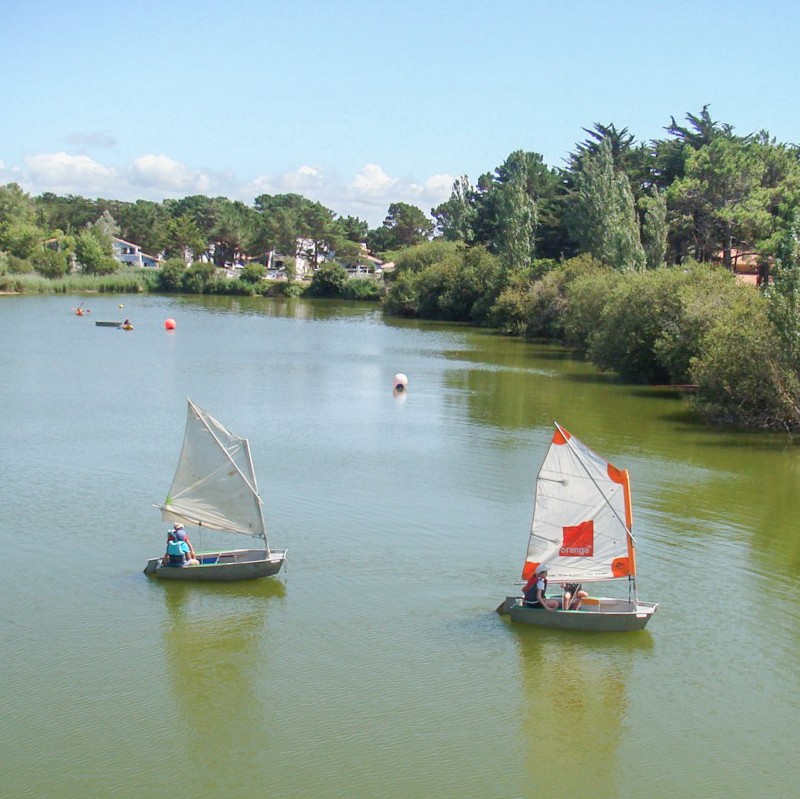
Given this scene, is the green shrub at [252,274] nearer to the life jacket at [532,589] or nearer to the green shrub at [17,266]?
the green shrub at [17,266]

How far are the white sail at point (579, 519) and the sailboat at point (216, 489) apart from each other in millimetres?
6509

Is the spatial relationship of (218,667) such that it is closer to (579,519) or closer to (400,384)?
(579,519)

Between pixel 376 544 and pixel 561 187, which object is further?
pixel 561 187

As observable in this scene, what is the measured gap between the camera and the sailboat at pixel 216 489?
2491cm

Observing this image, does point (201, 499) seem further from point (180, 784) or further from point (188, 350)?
point (188, 350)

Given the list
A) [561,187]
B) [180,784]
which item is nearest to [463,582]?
[180,784]

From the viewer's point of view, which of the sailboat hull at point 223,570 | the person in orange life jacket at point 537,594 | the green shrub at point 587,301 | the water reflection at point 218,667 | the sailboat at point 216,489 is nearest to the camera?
the water reflection at point 218,667

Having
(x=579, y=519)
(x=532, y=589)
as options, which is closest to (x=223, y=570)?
(x=532, y=589)

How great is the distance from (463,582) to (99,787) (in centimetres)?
1050

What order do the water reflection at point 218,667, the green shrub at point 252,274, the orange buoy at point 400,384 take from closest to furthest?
1. the water reflection at point 218,667
2. the orange buoy at point 400,384
3. the green shrub at point 252,274

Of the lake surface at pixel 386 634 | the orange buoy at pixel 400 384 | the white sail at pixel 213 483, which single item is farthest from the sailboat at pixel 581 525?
the orange buoy at pixel 400 384

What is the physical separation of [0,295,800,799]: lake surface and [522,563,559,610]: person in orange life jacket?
724mm

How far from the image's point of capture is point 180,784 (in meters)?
15.8

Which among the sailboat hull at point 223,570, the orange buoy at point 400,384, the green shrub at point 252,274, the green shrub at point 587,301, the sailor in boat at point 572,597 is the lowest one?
the sailboat hull at point 223,570
